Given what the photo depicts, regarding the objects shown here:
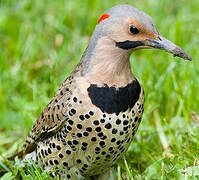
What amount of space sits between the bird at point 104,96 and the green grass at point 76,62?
295 mm

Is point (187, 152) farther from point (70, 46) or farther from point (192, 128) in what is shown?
point (70, 46)

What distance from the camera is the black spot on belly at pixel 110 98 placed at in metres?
3.47

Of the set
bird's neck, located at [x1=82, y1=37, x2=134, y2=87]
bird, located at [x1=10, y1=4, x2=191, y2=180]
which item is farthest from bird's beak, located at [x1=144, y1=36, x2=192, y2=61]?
bird's neck, located at [x1=82, y1=37, x2=134, y2=87]

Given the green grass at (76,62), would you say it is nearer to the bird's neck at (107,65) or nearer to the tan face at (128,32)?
the bird's neck at (107,65)

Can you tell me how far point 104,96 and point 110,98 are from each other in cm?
4

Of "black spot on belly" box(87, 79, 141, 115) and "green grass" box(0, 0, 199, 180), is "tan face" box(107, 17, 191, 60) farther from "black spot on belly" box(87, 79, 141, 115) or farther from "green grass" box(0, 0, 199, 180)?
"green grass" box(0, 0, 199, 180)

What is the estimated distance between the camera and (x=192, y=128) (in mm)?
4434

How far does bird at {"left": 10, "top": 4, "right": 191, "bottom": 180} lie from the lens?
11.2ft

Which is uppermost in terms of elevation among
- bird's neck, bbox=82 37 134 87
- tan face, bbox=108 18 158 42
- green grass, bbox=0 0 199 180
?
tan face, bbox=108 18 158 42

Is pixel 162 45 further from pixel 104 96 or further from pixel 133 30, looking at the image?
pixel 104 96

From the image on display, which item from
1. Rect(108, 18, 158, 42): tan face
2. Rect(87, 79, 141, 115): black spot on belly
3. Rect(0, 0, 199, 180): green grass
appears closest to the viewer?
Rect(108, 18, 158, 42): tan face

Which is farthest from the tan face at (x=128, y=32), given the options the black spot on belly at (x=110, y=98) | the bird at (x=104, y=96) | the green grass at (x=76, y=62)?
the green grass at (x=76, y=62)

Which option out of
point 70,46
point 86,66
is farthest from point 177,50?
A: point 70,46

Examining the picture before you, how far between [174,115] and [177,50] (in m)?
1.57
